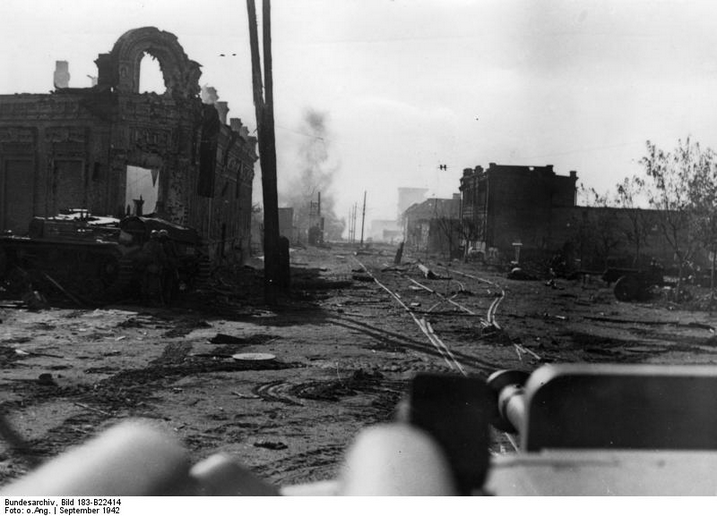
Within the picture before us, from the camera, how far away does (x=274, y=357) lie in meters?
8.94

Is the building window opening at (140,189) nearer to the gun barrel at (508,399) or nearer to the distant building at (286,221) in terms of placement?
the gun barrel at (508,399)

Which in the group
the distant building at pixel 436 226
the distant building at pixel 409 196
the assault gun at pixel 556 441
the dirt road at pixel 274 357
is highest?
the distant building at pixel 409 196

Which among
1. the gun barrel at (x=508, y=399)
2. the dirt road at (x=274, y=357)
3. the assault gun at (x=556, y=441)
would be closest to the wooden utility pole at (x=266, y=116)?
the dirt road at (x=274, y=357)

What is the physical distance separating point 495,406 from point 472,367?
7054 mm

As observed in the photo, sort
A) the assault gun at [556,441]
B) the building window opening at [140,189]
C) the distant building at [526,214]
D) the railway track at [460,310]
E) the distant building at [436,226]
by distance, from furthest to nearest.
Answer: the distant building at [436,226]
the distant building at [526,214]
the building window opening at [140,189]
the railway track at [460,310]
the assault gun at [556,441]

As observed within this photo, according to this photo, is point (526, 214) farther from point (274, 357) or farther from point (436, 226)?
point (274, 357)

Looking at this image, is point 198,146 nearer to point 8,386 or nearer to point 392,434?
point 8,386

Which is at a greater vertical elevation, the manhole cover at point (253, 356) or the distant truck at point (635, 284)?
the distant truck at point (635, 284)

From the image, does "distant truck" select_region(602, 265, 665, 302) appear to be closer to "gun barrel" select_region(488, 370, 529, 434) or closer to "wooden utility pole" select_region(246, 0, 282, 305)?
"wooden utility pole" select_region(246, 0, 282, 305)

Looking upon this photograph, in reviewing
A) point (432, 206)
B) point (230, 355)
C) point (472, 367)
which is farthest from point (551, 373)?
point (432, 206)

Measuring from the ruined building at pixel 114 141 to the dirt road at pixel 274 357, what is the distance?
218 inches

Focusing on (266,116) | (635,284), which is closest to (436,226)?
(635,284)

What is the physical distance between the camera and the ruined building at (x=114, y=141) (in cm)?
2222

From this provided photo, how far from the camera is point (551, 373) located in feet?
4.81
